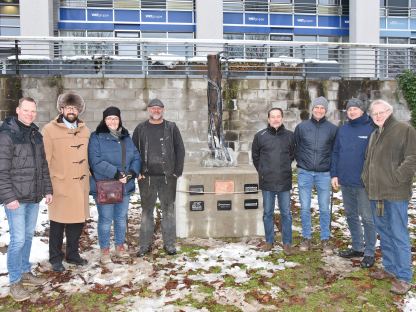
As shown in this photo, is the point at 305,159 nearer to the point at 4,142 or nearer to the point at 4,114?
the point at 4,142

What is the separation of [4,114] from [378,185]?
9846 millimetres

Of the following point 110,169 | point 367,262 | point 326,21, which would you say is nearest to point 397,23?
point 326,21

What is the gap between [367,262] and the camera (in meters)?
5.20

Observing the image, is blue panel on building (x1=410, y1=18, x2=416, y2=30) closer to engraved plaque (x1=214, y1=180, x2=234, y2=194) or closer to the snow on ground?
engraved plaque (x1=214, y1=180, x2=234, y2=194)

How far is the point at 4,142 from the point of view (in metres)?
4.19

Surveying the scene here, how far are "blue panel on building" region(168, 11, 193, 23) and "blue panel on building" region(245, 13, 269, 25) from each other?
3.26 metres

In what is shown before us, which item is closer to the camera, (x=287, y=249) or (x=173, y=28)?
(x=287, y=249)

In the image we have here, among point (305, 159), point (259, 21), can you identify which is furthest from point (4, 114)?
point (259, 21)

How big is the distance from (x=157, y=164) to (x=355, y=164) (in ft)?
8.35

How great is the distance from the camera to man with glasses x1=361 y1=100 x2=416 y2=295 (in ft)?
14.2

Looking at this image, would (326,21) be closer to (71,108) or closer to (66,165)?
(71,108)

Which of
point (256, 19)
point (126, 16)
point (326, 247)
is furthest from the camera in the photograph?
point (256, 19)

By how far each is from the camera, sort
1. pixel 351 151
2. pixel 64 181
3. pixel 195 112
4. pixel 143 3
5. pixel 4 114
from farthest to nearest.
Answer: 1. pixel 143 3
2. pixel 195 112
3. pixel 4 114
4. pixel 351 151
5. pixel 64 181

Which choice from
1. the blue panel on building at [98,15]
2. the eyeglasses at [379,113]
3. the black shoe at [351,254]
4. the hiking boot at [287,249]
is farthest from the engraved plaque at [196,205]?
the blue panel on building at [98,15]
